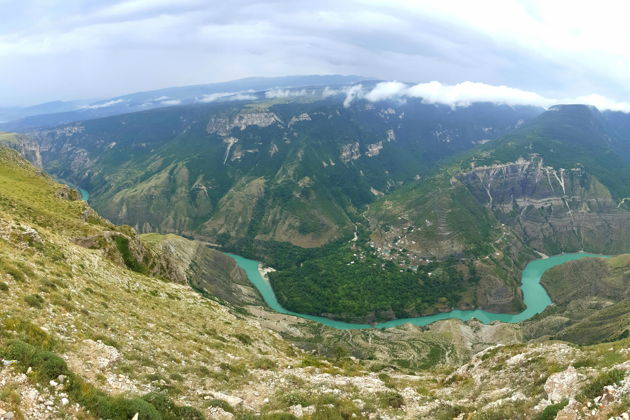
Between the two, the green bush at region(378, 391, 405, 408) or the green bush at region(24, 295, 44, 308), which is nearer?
the green bush at region(24, 295, 44, 308)

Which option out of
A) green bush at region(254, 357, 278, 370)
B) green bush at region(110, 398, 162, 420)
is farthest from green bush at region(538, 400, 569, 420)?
green bush at region(254, 357, 278, 370)

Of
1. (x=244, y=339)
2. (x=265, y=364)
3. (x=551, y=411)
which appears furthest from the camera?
(x=244, y=339)

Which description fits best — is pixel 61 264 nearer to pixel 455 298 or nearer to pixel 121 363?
pixel 121 363

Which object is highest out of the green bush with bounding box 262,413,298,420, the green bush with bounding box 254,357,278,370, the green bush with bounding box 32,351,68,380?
the green bush with bounding box 32,351,68,380

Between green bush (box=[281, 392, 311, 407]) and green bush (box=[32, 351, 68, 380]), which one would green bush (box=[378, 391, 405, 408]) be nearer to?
green bush (box=[281, 392, 311, 407])

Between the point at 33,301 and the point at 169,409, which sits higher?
the point at 33,301

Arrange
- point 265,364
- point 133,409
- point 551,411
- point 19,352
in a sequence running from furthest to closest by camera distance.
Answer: point 265,364
point 551,411
point 133,409
point 19,352

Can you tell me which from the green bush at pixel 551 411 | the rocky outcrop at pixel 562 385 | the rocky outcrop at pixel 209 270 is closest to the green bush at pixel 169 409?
the green bush at pixel 551 411

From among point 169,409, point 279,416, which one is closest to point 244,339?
point 279,416

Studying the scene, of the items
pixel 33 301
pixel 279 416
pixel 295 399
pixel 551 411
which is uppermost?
pixel 33 301

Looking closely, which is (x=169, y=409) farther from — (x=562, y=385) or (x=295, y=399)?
(x=562, y=385)
